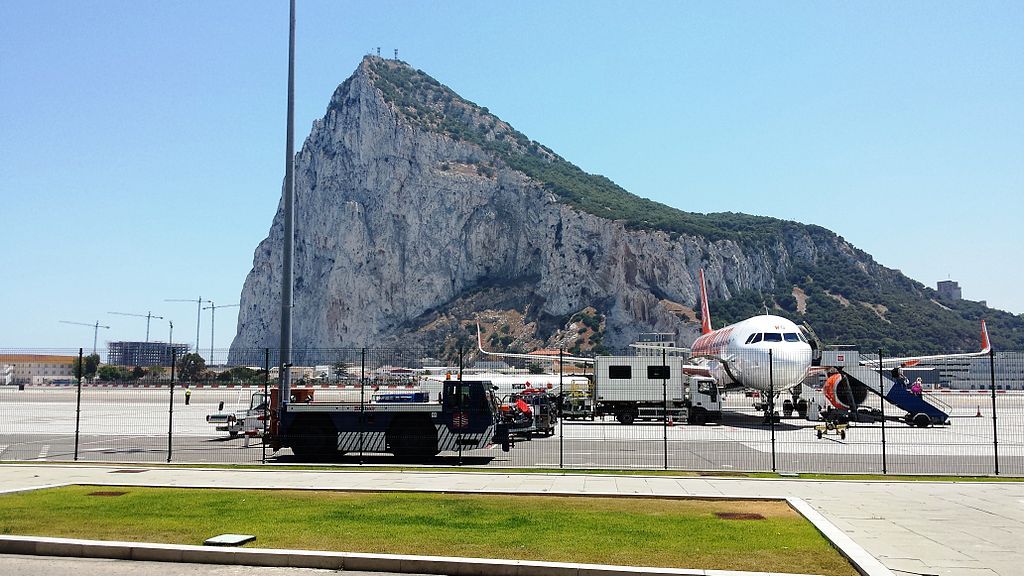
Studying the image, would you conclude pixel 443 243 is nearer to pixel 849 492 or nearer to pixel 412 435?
pixel 412 435

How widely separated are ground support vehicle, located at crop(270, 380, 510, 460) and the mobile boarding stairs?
2236 centimetres

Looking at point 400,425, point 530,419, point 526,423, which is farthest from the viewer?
point 530,419

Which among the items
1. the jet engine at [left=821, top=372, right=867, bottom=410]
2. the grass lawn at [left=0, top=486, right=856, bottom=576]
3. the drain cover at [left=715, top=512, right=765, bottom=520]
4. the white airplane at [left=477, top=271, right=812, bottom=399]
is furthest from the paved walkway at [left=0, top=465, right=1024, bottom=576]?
the jet engine at [left=821, top=372, right=867, bottom=410]

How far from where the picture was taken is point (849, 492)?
15195 mm

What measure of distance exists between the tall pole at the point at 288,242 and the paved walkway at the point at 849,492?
159 inches

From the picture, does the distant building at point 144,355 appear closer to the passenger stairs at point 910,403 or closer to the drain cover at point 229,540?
the drain cover at point 229,540

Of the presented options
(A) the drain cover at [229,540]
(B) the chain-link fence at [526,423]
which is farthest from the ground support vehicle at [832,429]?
(A) the drain cover at [229,540]

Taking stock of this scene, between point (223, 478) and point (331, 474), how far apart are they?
7.78 ft

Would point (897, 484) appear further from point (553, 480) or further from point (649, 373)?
point (649, 373)

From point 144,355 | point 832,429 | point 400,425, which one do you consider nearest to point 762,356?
point 832,429

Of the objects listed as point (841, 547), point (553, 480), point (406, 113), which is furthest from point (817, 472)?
point (406, 113)

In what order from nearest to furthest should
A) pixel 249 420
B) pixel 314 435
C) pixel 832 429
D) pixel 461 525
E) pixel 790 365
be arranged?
pixel 461 525 < pixel 314 435 < pixel 249 420 < pixel 832 429 < pixel 790 365

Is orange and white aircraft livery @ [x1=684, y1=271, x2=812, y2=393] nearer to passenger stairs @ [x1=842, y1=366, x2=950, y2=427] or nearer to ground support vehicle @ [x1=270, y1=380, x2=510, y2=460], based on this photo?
passenger stairs @ [x1=842, y1=366, x2=950, y2=427]

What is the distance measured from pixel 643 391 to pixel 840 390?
9875 mm
